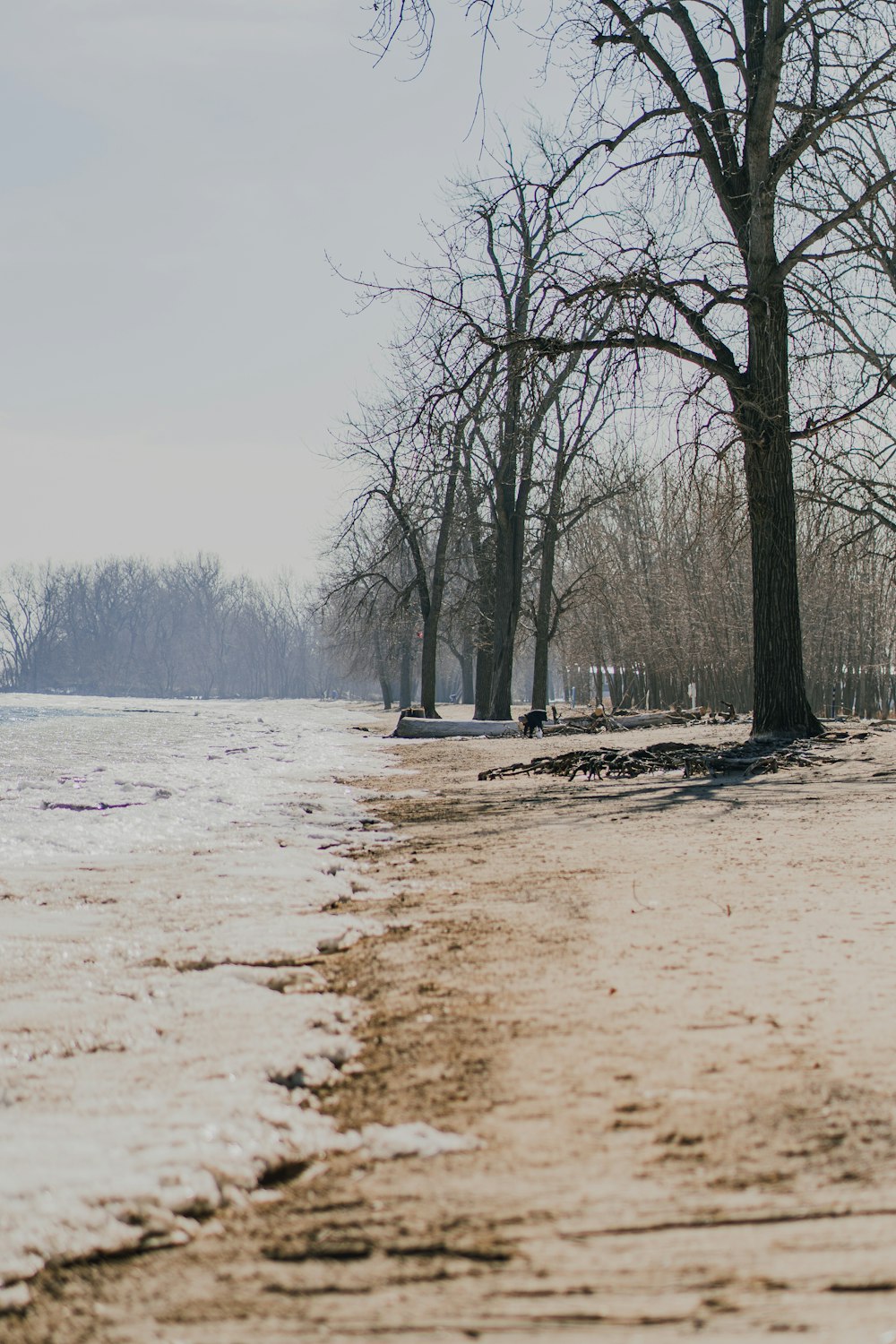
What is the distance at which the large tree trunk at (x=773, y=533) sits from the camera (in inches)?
520

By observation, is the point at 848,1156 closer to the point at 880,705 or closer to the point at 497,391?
the point at 497,391

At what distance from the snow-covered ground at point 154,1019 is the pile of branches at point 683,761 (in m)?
4.36

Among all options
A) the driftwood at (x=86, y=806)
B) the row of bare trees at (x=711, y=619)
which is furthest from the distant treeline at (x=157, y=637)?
the driftwood at (x=86, y=806)

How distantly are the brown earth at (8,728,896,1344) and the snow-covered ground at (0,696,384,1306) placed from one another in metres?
0.12

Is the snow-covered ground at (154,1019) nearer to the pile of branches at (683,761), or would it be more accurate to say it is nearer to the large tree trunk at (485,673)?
the pile of branches at (683,761)

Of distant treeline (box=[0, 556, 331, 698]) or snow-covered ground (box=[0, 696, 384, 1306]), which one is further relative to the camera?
distant treeline (box=[0, 556, 331, 698])

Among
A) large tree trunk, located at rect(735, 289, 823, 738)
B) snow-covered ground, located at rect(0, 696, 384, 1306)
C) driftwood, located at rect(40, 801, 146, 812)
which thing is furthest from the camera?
large tree trunk, located at rect(735, 289, 823, 738)

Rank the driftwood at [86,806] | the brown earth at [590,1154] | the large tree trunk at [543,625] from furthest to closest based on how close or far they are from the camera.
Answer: the large tree trunk at [543,625], the driftwood at [86,806], the brown earth at [590,1154]

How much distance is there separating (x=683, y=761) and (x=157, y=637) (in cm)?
12188

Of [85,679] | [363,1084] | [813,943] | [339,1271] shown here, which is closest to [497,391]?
[813,943]

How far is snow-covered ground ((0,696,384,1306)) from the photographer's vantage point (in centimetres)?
217

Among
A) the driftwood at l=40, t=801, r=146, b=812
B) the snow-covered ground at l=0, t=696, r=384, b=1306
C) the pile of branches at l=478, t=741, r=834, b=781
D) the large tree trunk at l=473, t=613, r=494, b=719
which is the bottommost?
the snow-covered ground at l=0, t=696, r=384, b=1306

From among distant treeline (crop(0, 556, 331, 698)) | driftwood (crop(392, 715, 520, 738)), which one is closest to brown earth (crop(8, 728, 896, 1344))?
driftwood (crop(392, 715, 520, 738))

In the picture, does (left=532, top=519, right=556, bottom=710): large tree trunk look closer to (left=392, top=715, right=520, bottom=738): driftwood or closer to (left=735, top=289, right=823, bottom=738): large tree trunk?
(left=392, top=715, right=520, bottom=738): driftwood
